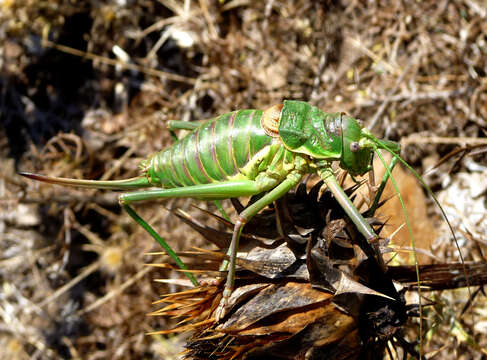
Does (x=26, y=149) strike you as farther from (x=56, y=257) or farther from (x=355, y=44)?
(x=355, y=44)

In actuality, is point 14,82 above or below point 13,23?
below

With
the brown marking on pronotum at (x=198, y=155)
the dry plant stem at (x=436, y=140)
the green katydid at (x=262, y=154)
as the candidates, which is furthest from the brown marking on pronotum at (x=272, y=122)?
the dry plant stem at (x=436, y=140)

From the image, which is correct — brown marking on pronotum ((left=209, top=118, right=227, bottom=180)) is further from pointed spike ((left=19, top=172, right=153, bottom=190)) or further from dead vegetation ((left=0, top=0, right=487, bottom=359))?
dead vegetation ((left=0, top=0, right=487, bottom=359))

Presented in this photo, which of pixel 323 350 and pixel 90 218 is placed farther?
pixel 90 218

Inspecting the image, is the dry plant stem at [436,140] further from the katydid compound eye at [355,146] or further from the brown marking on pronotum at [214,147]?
the brown marking on pronotum at [214,147]

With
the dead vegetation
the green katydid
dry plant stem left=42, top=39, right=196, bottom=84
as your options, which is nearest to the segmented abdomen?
the green katydid

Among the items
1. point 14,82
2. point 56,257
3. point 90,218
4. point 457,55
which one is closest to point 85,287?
point 56,257
